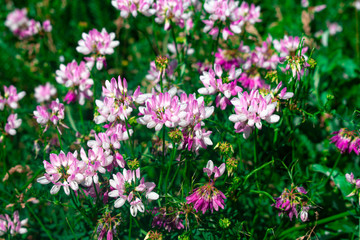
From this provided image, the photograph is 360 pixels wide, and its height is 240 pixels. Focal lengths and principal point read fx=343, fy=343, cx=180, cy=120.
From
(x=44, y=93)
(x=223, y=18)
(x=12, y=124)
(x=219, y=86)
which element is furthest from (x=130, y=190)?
(x=44, y=93)

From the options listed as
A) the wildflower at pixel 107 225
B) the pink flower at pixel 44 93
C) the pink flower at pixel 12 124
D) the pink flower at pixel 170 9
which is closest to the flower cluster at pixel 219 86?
the pink flower at pixel 170 9

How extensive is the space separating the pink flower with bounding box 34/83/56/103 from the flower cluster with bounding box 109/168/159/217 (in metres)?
1.63

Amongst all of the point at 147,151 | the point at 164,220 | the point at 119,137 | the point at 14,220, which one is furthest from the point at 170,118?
the point at 14,220

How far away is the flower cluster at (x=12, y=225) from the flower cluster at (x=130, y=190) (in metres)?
0.68

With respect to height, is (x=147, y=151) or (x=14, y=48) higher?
(x=14, y=48)

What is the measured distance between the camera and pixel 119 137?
1463mm

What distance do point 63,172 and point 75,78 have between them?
61 centimetres

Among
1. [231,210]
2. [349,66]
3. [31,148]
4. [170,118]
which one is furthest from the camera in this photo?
[349,66]

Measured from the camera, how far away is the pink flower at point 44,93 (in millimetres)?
2737

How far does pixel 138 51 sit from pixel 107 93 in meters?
1.97

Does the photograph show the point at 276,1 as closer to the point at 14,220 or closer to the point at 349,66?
the point at 349,66

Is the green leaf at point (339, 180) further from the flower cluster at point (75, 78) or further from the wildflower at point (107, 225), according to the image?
the flower cluster at point (75, 78)

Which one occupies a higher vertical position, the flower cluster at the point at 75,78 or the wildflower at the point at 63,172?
the flower cluster at the point at 75,78

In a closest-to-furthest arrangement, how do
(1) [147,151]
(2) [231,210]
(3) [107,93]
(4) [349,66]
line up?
(3) [107,93] → (2) [231,210] → (1) [147,151] → (4) [349,66]
